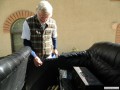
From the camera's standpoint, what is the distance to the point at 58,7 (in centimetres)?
576

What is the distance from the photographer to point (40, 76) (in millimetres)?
2828

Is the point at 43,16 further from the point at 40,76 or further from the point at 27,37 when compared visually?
the point at 40,76

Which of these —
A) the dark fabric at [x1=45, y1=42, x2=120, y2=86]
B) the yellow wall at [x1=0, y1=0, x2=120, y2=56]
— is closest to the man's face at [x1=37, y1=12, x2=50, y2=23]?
the dark fabric at [x1=45, y1=42, x2=120, y2=86]

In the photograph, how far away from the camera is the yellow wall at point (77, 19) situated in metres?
5.69

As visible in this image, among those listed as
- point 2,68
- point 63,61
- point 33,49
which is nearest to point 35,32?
point 33,49

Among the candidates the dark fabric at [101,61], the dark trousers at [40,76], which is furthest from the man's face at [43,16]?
the dark fabric at [101,61]

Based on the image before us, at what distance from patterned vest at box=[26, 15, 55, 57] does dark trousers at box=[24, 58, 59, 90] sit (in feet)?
0.58

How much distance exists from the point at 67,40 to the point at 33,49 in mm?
3429

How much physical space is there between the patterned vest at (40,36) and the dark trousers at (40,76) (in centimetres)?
18

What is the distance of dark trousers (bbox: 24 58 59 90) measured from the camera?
264 cm

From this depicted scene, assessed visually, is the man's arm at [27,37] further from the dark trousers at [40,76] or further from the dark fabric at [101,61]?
the dark fabric at [101,61]

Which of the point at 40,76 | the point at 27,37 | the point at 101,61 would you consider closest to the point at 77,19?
the point at 40,76

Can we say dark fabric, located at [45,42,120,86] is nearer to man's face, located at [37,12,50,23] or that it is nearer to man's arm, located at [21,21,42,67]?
man's arm, located at [21,21,42,67]

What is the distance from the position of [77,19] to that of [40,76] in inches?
Answer: 131
